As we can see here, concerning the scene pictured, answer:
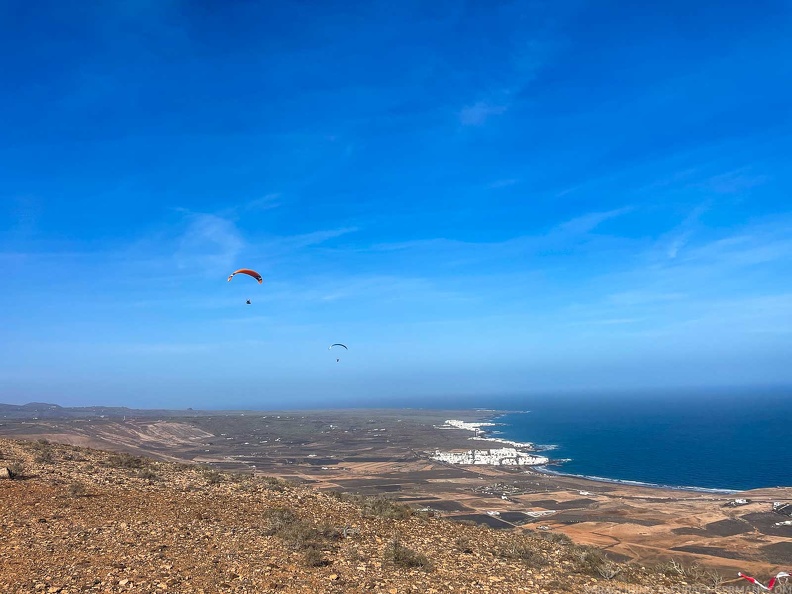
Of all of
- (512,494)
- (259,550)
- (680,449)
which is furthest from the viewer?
(680,449)

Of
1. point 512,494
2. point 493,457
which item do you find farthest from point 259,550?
point 493,457

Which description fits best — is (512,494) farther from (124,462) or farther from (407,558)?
(407,558)

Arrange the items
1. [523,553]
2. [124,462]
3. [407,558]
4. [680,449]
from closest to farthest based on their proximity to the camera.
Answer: [407,558] → [523,553] → [124,462] → [680,449]

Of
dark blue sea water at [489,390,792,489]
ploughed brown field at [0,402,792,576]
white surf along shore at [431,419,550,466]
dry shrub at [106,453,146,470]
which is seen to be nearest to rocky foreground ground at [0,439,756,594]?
dry shrub at [106,453,146,470]

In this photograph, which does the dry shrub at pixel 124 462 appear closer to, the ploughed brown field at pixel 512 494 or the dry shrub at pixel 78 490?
the dry shrub at pixel 78 490

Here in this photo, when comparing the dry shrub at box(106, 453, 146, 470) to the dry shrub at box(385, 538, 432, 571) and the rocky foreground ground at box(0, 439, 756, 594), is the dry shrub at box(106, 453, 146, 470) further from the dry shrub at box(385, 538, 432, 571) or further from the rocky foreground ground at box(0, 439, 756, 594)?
the dry shrub at box(385, 538, 432, 571)

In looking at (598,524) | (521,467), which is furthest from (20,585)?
(521,467)

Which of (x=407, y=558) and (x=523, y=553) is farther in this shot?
(x=523, y=553)
